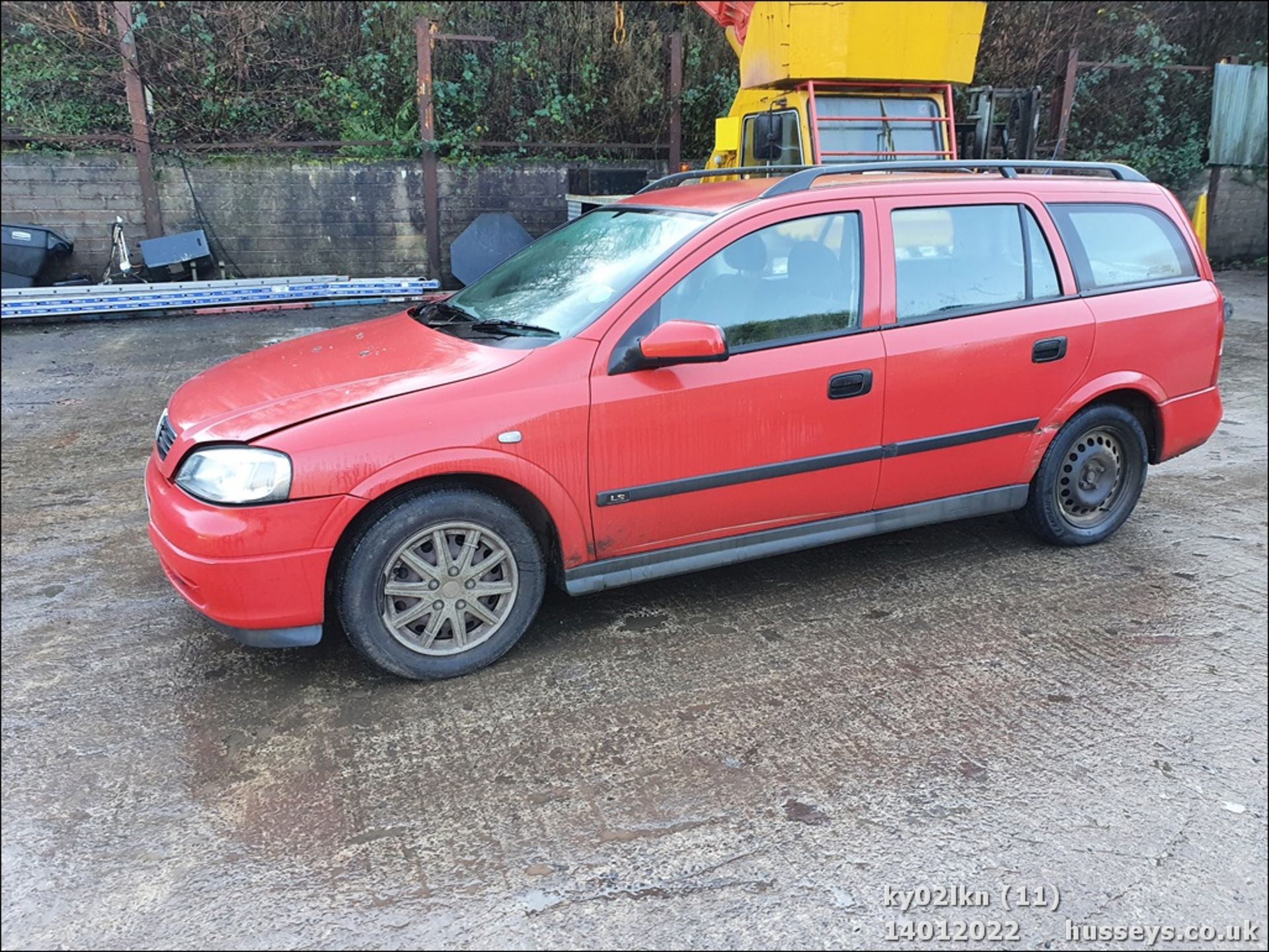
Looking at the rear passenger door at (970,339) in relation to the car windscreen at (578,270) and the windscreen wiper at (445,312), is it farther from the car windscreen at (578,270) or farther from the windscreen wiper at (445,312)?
the windscreen wiper at (445,312)

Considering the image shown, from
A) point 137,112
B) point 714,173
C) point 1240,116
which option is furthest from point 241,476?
point 1240,116

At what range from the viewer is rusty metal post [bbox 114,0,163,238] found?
1120 centimetres

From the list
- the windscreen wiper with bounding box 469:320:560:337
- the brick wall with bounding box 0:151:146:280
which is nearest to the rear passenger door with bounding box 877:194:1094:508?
the windscreen wiper with bounding box 469:320:560:337

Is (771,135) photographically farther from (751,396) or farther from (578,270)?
(751,396)

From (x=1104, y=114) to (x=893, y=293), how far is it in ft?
45.9

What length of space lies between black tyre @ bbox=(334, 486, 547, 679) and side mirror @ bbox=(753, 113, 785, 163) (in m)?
6.15

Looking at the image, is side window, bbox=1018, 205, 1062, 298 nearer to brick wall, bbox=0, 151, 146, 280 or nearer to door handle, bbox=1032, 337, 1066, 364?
door handle, bbox=1032, 337, 1066, 364

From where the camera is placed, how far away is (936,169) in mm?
4324

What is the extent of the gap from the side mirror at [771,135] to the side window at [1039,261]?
15.1 ft

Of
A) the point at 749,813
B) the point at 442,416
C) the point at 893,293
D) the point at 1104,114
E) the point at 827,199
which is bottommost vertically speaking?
the point at 749,813

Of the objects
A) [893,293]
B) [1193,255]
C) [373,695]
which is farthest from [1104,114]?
[373,695]

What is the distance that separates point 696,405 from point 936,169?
1782 millimetres

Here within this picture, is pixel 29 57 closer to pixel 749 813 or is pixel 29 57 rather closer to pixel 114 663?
pixel 114 663

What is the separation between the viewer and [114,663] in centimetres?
348
